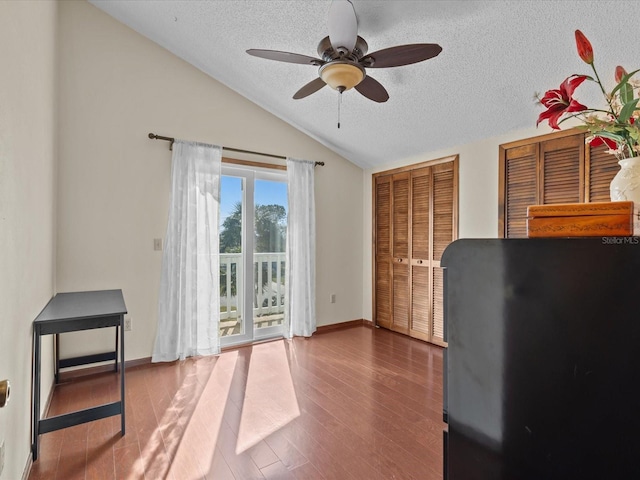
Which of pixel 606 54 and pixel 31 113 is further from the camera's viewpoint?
pixel 606 54

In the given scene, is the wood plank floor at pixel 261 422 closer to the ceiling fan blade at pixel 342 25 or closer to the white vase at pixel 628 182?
the white vase at pixel 628 182

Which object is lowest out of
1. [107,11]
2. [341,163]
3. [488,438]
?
[488,438]

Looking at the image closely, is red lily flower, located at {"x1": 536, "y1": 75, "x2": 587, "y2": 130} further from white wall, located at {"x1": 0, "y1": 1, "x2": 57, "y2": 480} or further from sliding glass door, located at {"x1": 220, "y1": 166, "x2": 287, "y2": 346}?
sliding glass door, located at {"x1": 220, "y1": 166, "x2": 287, "y2": 346}

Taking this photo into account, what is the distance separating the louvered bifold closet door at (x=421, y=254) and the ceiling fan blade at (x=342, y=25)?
7.42 ft

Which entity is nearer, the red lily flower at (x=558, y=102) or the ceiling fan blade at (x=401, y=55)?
the red lily flower at (x=558, y=102)

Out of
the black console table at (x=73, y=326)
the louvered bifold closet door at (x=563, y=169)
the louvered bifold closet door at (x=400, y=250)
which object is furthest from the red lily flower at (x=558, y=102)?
the louvered bifold closet door at (x=400, y=250)

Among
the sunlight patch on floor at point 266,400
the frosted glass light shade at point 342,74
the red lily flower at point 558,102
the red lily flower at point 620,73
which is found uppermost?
the frosted glass light shade at point 342,74

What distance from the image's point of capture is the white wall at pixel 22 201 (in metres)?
1.36

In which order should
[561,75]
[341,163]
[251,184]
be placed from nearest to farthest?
[561,75] → [251,184] → [341,163]

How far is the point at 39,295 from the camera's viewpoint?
80.9 inches

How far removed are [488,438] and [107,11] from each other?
4.13m

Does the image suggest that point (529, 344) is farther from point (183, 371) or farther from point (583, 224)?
point (183, 371)

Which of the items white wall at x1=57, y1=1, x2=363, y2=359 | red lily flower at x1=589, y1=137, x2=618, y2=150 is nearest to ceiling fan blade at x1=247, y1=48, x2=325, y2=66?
red lily flower at x1=589, y1=137, x2=618, y2=150

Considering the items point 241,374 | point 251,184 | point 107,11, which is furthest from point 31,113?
point 241,374
